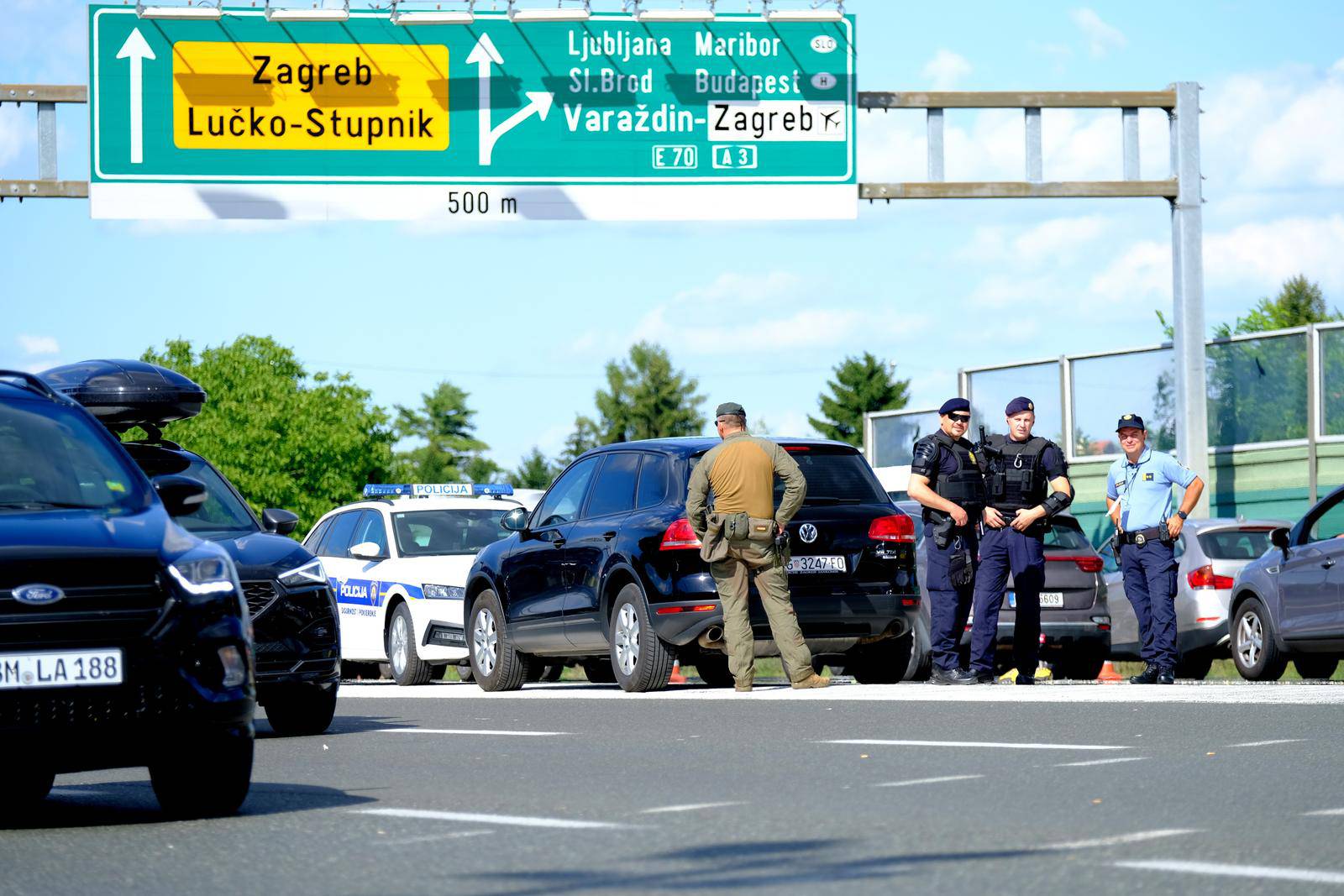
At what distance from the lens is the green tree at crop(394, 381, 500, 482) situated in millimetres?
170125

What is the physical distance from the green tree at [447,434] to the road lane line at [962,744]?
524 ft

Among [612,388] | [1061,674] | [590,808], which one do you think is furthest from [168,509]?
[612,388]

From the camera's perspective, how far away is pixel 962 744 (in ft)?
32.3

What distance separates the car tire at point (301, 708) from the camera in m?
12.0

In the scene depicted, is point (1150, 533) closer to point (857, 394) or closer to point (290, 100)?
point (290, 100)

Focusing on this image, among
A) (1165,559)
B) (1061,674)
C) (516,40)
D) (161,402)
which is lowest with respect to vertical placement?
(1061,674)

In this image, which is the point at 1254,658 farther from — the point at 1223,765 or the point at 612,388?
the point at 612,388

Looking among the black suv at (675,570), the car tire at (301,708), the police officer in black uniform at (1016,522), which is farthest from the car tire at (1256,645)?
the car tire at (301,708)

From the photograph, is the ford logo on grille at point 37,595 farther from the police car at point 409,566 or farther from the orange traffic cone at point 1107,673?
the orange traffic cone at point 1107,673

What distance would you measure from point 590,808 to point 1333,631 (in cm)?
1038

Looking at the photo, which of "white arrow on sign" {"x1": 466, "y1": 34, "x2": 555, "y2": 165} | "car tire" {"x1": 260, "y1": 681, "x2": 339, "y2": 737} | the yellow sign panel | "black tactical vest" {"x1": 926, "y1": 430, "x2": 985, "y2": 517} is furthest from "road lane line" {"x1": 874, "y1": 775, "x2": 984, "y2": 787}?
the yellow sign panel

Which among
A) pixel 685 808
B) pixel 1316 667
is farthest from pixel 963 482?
pixel 685 808

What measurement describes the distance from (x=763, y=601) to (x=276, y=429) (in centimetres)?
8382

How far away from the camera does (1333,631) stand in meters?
16.5
